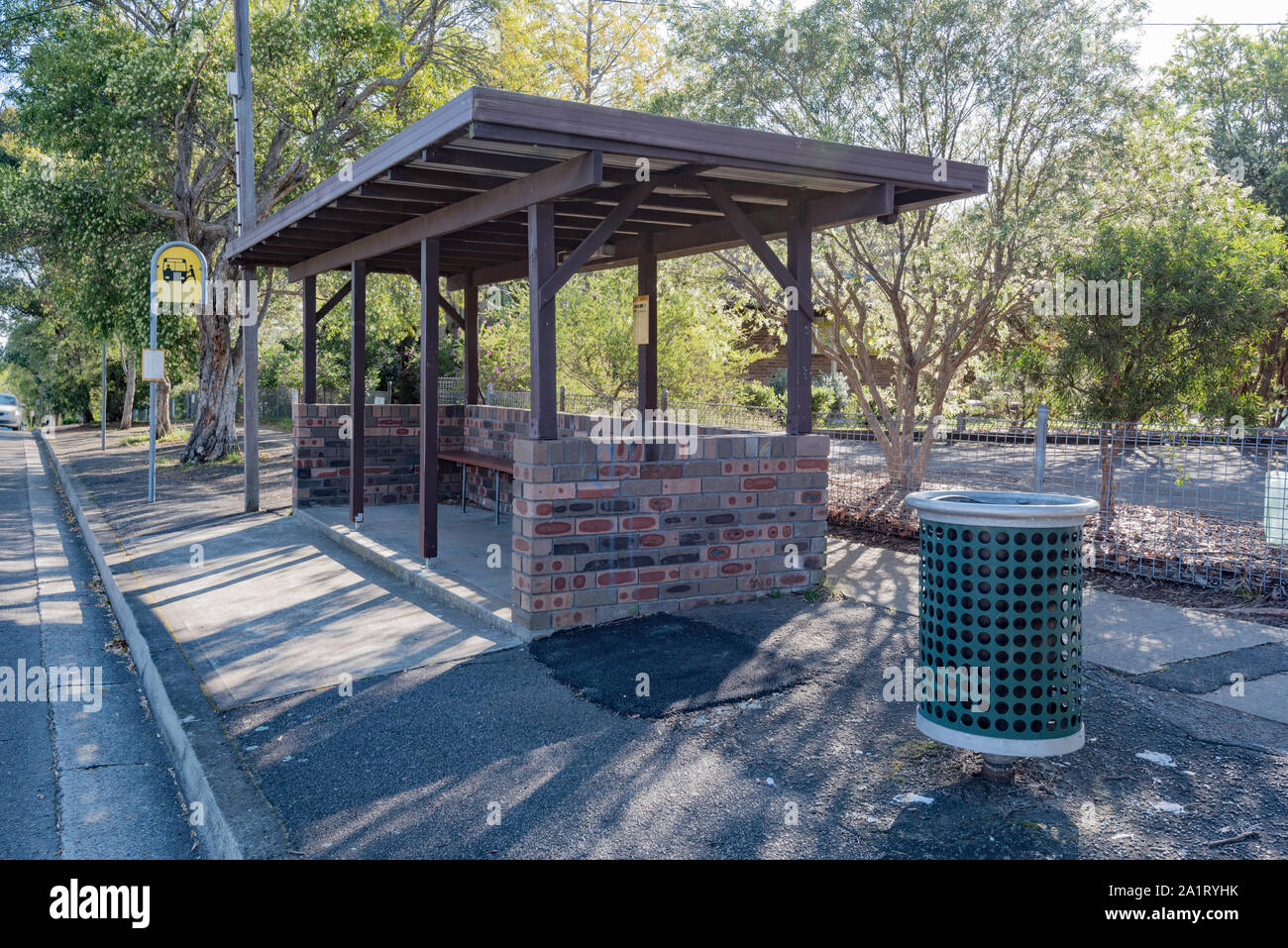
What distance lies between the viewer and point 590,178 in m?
5.95

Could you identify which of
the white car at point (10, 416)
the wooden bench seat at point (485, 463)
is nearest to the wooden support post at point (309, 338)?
the wooden bench seat at point (485, 463)

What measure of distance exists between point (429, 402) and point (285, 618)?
2.25 m

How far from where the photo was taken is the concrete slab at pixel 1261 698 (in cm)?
492

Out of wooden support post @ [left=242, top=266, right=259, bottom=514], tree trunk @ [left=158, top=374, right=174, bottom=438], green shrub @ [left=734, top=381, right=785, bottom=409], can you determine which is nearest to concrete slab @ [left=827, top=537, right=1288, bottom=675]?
wooden support post @ [left=242, top=266, right=259, bottom=514]

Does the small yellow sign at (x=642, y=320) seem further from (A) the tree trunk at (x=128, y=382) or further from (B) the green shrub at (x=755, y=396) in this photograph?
(A) the tree trunk at (x=128, y=382)

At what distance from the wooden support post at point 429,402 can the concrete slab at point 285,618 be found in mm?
587

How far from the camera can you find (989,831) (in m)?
3.64

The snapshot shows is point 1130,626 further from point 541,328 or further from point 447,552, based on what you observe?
point 447,552

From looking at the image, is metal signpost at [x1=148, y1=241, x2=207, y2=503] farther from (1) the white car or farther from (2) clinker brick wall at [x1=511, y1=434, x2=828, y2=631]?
(1) the white car

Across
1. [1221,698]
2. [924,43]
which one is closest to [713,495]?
[1221,698]

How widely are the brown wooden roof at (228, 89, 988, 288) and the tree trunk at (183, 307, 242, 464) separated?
36.0ft

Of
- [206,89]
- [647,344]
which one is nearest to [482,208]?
[647,344]
